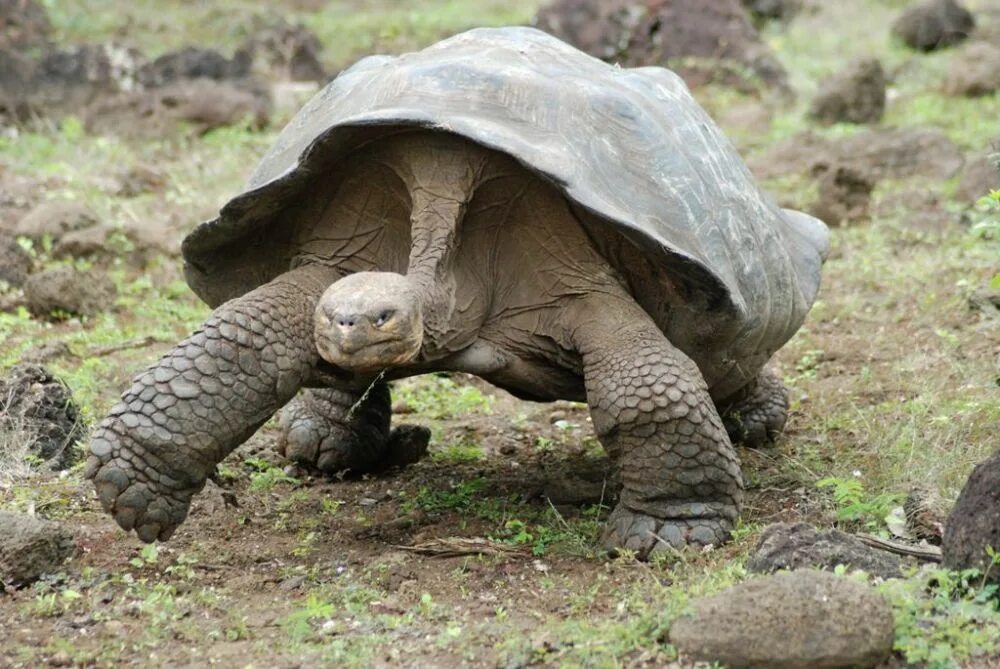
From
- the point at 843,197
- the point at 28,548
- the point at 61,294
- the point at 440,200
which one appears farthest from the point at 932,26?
the point at 28,548

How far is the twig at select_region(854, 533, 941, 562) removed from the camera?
3523mm

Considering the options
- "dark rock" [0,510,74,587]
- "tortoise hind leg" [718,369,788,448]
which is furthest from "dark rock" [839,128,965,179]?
"dark rock" [0,510,74,587]

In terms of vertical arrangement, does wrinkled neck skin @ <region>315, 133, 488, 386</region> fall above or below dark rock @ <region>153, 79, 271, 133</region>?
above

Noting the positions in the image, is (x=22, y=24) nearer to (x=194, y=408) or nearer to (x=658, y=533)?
(x=194, y=408)

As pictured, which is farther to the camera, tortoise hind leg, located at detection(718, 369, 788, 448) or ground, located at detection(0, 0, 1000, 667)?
tortoise hind leg, located at detection(718, 369, 788, 448)

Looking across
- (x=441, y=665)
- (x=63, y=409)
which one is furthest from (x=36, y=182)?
(x=441, y=665)

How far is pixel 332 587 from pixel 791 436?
7.32 feet

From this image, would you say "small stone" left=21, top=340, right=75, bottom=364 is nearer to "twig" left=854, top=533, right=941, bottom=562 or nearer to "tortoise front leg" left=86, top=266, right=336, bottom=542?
"tortoise front leg" left=86, top=266, right=336, bottom=542

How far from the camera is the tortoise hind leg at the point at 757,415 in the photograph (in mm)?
5223

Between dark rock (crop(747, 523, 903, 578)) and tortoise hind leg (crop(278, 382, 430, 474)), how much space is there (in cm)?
189

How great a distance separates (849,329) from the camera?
6590 mm

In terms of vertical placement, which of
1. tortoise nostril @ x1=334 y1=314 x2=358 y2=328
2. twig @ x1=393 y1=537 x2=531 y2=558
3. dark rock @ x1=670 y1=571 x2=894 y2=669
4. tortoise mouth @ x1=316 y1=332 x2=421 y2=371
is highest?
tortoise nostril @ x1=334 y1=314 x2=358 y2=328

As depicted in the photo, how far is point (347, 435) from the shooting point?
501 cm

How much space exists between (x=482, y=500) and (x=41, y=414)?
4.74ft
